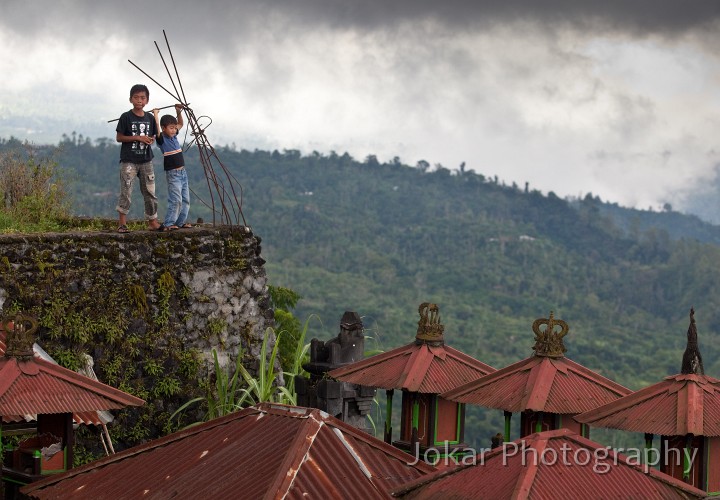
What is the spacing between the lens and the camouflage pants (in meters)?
11.7

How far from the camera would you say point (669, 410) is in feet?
24.9

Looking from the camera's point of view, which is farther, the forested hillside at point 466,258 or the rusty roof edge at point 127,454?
the forested hillside at point 466,258

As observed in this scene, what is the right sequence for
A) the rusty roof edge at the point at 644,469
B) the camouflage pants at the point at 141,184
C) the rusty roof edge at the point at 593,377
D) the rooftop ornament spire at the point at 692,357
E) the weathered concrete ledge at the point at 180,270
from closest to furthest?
the rusty roof edge at the point at 644,469
the rooftop ornament spire at the point at 692,357
the rusty roof edge at the point at 593,377
the weathered concrete ledge at the point at 180,270
the camouflage pants at the point at 141,184

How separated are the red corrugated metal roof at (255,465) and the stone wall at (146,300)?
3296 mm

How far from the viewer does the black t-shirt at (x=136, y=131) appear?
37.6ft

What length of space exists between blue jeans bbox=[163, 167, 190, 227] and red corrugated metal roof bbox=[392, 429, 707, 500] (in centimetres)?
583

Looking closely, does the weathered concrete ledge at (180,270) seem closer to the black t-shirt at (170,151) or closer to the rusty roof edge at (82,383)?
the black t-shirt at (170,151)

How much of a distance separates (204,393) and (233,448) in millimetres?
4803

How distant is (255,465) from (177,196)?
17.8 ft

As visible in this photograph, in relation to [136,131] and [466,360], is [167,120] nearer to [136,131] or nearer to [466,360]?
[136,131]

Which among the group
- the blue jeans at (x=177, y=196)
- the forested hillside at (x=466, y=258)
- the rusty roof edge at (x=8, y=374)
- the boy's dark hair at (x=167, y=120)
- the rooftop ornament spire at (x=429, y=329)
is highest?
the boy's dark hair at (x=167, y=120)

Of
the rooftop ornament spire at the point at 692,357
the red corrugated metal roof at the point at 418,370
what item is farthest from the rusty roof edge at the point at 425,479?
the red corrugated metal roof at the point at 418,370

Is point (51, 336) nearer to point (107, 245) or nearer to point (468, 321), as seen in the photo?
point (107, 245)

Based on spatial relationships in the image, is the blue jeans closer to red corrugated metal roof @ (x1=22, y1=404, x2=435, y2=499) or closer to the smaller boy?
the smaller boy
